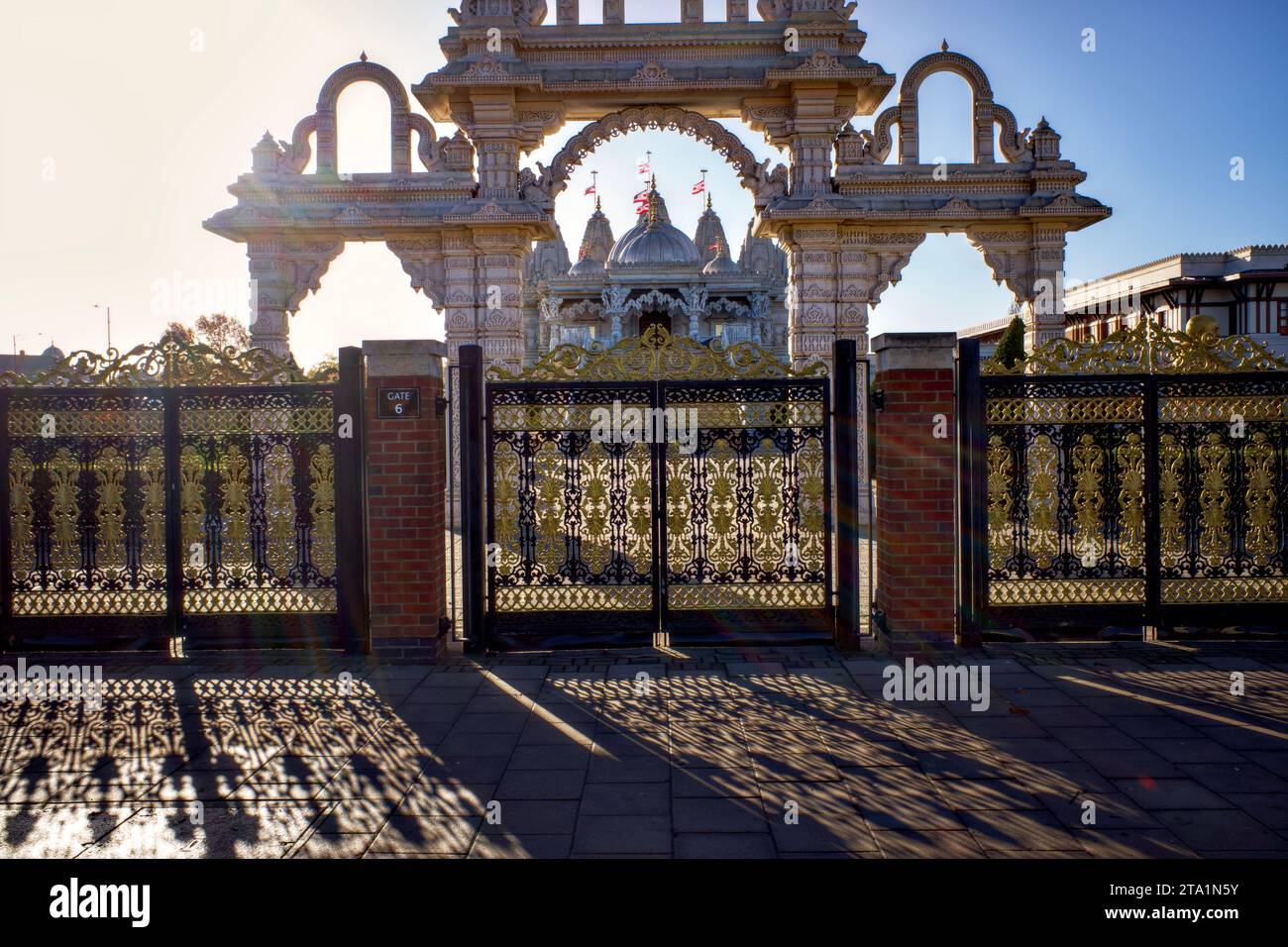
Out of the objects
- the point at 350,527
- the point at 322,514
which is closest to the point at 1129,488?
the point at 350,527

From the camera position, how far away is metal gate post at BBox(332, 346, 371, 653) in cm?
697

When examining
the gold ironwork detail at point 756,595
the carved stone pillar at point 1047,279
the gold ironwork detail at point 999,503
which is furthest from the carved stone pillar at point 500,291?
the gold ironwork detail at point 999,503

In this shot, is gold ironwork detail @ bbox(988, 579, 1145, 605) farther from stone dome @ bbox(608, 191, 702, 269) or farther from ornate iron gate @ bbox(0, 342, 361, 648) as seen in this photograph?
stone dome @ bbox(608, 191, 702, 269)

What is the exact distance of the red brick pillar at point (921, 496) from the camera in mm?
6934

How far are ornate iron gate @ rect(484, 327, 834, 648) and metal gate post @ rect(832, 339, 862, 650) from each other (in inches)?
4.6

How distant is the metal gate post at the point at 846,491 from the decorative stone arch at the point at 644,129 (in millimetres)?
11607

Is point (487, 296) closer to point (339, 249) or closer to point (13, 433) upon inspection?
point (339, 249)

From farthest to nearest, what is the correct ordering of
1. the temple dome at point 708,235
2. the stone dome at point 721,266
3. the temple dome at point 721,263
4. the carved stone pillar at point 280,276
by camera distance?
the temple dome at point 708,235
the temple dome at point 721,263
the stone dome at point 721,266
the carved stone pillar at point 280,276

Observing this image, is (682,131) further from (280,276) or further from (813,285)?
(280,276)

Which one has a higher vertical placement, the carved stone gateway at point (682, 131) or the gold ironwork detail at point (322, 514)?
the carved stone gateway at point (682, 131)

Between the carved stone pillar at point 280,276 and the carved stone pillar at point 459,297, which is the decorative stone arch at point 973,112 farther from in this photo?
the carved stone pillar at point 280,276

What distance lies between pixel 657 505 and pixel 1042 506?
3046mm

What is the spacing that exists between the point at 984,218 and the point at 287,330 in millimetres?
14025

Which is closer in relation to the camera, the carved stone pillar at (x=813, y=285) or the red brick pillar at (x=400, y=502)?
the red brick pillar at (x=400, y=502)
